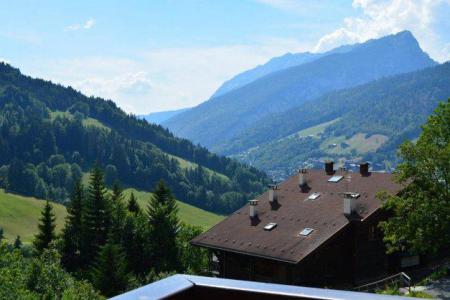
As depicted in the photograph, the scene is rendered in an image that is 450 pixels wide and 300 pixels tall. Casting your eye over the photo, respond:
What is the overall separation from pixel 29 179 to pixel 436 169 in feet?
541

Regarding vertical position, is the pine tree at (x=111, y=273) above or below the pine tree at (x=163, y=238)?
below

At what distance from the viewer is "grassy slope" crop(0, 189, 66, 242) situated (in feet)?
477

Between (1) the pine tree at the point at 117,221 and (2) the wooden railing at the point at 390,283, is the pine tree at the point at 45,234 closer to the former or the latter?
(1) the pine tree at the point at 117,221

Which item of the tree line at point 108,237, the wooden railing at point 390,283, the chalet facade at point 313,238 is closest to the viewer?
the wooden railing at point 390,283

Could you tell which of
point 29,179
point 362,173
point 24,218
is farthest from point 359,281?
point 29,179

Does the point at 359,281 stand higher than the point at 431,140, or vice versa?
the point at 431,140

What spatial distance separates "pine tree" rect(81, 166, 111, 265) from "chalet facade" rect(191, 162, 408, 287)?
22.8 m

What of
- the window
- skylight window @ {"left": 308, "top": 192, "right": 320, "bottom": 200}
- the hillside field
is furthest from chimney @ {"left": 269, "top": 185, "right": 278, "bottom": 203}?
the hillside field

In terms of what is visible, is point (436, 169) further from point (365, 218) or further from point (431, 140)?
point (365, 218)

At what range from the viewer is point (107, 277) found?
49062mm

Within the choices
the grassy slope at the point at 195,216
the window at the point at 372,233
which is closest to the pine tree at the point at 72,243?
the window at the point at 372,233

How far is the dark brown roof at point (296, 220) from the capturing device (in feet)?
113

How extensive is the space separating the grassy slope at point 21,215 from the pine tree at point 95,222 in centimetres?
8705

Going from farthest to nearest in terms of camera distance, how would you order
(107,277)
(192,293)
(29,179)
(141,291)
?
(29,179), (107,277), (192,293), (141,291)
